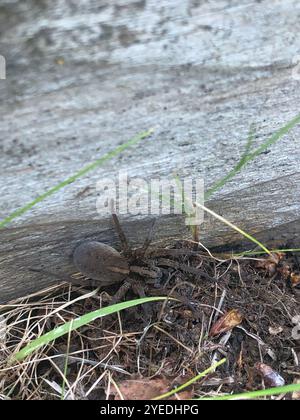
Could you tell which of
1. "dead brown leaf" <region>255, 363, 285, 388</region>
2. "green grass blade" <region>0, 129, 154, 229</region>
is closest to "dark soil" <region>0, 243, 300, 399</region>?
"dead brown leaf" <region>255, 363, 285, 388</region>

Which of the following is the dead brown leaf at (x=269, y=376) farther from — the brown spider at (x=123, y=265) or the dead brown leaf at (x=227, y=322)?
the brown spider at (x=123, y=265)

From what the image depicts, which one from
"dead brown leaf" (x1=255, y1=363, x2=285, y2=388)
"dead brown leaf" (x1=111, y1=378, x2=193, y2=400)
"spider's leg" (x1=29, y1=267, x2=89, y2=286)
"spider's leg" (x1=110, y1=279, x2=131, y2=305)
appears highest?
"spider's leg" (x1=29, y1=267, x2=89, y2=286)

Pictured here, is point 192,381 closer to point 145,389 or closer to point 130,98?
point 145,389

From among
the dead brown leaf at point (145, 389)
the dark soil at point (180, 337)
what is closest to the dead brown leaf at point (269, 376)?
the dark soil at point (180, 337)

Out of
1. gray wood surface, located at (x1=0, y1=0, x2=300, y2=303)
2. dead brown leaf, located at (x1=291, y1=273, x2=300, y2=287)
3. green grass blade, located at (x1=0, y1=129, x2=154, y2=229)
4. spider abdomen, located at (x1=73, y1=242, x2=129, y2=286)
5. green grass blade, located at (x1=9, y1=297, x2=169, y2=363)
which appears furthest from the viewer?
dead brown leaf, located at (x1=291, y1=273, x2=300, y2=287)

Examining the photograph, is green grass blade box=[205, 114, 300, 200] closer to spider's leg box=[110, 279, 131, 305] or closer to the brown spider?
the brown spider

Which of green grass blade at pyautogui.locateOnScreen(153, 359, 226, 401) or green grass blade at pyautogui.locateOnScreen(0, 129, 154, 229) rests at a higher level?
green grass blade at pyautogui.locateOnScreen(0, 129, 154, 229)

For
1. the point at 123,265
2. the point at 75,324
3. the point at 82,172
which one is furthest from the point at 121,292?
the point at 82,172
